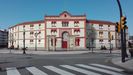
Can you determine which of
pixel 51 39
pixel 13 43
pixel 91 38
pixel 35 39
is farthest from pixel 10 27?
pixel 91 38

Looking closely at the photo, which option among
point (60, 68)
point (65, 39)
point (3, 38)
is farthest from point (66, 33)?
point (3, 38)

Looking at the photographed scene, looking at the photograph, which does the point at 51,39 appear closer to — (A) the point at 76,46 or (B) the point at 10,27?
(A) the point at 76,46

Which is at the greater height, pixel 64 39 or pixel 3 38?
pixel 3 38

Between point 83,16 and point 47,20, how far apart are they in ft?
34.3

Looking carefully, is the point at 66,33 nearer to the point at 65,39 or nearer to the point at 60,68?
the point at 65,39

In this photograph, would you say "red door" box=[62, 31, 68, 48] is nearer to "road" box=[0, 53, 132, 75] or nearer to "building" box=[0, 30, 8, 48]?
"road" box=[0, 53, 132, 75]

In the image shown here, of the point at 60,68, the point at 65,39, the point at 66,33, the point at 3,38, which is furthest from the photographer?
the point at 3,38

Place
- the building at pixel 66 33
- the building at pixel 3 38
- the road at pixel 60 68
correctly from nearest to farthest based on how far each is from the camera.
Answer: the road at pixel 60 68 < the building at pixel 66 33 < the building at pixel 3 38

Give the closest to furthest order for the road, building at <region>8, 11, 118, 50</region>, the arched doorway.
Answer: the road, building at <region>8, 11, 118, 50</region>, the arched doorway

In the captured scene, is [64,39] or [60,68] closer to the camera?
[60,68]

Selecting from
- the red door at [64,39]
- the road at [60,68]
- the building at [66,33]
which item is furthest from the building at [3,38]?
the road at [60,68]

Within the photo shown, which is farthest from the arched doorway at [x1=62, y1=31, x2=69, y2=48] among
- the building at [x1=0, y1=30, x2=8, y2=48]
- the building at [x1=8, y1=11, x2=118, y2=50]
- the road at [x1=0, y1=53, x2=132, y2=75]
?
the building at [x1=0, y1=30, x2=8, y2=48]

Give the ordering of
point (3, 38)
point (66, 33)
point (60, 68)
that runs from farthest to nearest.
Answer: point (3, 38)
point (66, 33)
point (60, 68)

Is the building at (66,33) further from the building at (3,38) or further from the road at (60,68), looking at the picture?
the building at (3,38)
